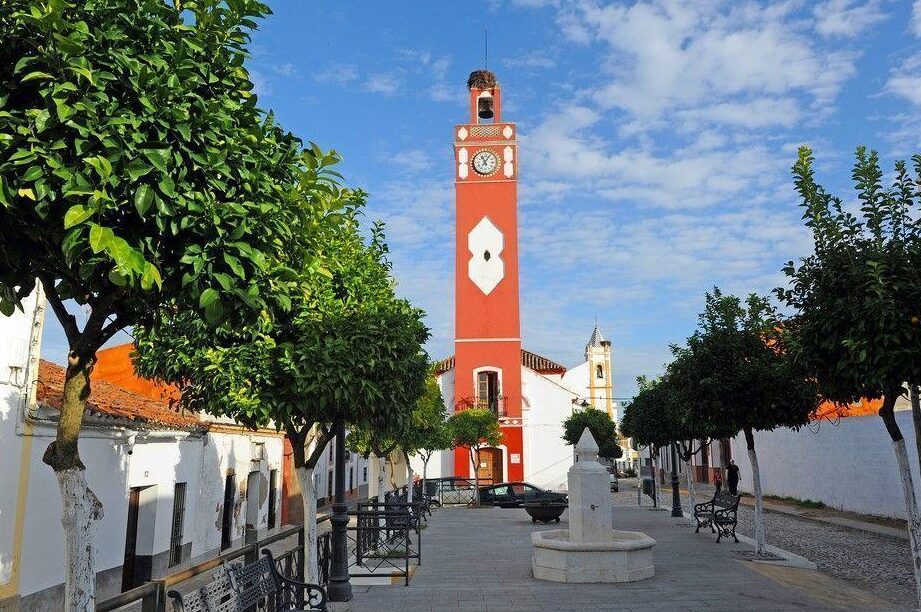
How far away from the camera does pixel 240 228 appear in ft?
12.1

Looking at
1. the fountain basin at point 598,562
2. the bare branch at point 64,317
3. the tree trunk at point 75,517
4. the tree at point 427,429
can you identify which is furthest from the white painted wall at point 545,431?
the tree trunk at point 75,517

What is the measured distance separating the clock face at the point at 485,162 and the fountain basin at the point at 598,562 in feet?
93.1

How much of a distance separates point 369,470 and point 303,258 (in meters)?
38.7

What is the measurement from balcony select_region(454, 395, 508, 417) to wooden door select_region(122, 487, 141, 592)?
76.4 ft

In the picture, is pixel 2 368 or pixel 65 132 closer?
pixel 65 132

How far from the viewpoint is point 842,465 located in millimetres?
21219

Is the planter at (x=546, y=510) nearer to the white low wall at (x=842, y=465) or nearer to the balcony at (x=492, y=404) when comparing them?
the white low wall at (x=842, y=465)

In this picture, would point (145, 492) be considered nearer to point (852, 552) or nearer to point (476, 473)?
point (852, 552)

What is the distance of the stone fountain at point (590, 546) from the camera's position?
1005 cm

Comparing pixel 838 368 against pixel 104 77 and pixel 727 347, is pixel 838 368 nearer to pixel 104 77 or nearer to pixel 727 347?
pixel 727 347

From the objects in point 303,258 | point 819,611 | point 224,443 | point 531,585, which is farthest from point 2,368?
point 819,611

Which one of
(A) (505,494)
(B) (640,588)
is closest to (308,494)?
(B) (640,588)

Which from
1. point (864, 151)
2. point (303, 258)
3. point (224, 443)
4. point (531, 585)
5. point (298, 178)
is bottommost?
Answer: point (531, 585)

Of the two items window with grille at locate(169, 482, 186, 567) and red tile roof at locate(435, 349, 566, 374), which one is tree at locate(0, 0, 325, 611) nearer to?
window with grille at locate(169, 482, 186, 567)
